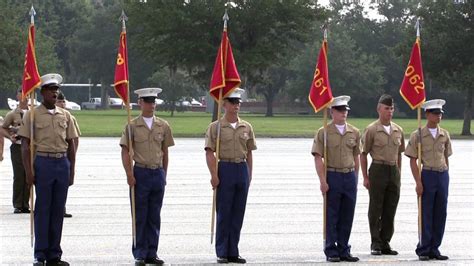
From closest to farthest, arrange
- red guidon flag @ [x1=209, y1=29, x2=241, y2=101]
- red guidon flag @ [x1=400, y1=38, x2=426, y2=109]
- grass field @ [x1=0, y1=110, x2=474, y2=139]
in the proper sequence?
red guidon flag @ [x1=209, y1=29, x2=241, y2=101] → red guidon flag @ [x1=400, y1=38, x2=426, y2=109] → grass field @ [x1=0, y1=110, x2=474, y2=139]

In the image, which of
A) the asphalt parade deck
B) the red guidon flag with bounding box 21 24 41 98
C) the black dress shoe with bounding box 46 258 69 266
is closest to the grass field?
the asphalt parade deck

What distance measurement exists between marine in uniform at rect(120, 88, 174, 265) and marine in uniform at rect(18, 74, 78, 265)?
2.07ft

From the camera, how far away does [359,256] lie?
12102 mm

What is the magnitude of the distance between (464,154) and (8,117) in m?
19.9

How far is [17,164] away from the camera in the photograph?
16.0 m

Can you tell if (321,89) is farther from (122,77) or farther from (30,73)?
(30,73)

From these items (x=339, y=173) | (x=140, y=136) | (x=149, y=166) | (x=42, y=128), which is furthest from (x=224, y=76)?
(x=42, y=128)

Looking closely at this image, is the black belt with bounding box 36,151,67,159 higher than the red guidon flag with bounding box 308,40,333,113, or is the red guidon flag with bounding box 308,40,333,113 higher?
the red guidon flag with bounding box 308,40,333,113

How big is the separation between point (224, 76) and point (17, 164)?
499 centimetres

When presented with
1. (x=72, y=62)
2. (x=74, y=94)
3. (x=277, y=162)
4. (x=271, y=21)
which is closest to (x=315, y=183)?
(x=277, y=162)

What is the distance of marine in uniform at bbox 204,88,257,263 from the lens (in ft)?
38.0

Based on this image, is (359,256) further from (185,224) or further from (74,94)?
(74,94)

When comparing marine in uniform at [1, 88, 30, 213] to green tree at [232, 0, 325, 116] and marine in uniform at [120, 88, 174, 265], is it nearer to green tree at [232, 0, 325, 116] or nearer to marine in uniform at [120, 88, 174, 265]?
marine in uniform at [120, 88, 174, 265]

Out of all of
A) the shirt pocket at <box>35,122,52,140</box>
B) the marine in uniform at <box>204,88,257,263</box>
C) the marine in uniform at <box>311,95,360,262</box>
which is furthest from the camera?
the marine in uniform at <box>311,95,360,262</box>
